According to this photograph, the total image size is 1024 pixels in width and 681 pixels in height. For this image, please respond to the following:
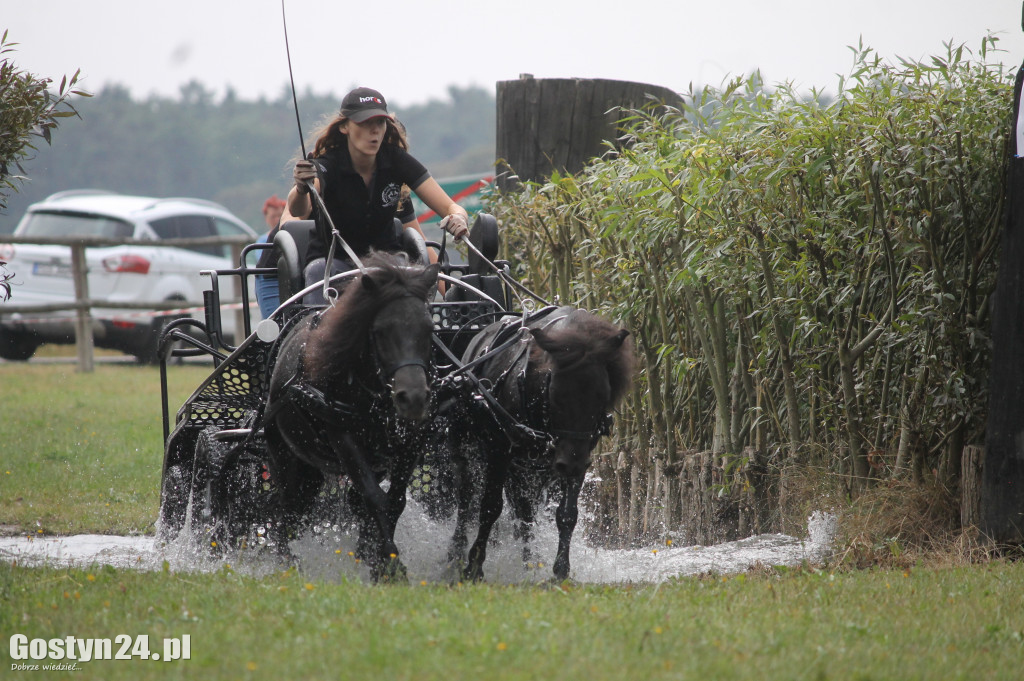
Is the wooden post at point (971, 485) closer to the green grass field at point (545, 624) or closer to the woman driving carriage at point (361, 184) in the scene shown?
the green grass field at point (545, 624)

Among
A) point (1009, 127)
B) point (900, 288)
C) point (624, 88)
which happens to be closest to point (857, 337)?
point (900, 288)

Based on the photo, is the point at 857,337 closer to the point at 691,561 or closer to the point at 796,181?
the point at 796,181

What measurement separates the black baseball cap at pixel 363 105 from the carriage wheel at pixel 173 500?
220 centimetres

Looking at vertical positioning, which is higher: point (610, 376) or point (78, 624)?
point (610, 376)

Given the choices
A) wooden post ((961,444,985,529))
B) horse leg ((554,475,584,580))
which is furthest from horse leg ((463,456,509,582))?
wooden post ((961,444,985,529))

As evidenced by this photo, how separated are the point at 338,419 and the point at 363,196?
1707 mm

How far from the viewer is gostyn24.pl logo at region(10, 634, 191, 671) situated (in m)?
3.46

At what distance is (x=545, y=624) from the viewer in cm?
379

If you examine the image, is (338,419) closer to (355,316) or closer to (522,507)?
(355,316)

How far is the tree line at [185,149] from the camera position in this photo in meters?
43.3

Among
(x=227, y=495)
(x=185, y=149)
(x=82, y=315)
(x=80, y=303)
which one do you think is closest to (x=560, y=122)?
(x=227, y=495)

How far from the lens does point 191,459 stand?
251 inches

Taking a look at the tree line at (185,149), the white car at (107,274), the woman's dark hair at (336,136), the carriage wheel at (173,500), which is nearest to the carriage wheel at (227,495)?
the carriage wheel at (173,500)

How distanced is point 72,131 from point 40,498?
126ft
